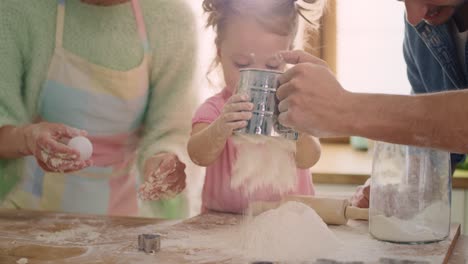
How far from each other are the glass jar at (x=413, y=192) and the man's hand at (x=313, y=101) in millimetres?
186

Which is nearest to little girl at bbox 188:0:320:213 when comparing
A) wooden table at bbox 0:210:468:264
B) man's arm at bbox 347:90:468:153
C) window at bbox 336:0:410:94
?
wooden table at bbox 0:210:468:264

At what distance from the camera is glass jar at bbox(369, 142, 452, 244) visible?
1177 mm

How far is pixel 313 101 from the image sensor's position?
1074 mm

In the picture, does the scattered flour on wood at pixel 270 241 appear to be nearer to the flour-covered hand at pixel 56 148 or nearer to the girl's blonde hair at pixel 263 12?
the flour-covered hand at pixel 56 148

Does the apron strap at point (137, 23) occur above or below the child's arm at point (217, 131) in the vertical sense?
above

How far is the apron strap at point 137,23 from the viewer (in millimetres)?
1546

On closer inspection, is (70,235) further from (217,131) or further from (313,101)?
(313,101)

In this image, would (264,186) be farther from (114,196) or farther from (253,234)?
(114,196)

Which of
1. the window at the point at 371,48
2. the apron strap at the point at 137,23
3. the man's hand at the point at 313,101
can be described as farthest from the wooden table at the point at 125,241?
the window at the point at 371,48

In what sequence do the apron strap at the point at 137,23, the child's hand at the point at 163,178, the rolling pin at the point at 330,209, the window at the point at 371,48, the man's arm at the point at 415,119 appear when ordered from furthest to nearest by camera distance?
the window at the point at 371,48 → the apron strap at the point at 137,23 → the child's hand at the point at 163,178 → the rolling pin at the point at 330,209 → the man's arm at the point at 415,119

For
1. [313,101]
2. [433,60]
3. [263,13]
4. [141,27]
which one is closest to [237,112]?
[313,101]

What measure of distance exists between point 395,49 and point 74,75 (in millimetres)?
1507

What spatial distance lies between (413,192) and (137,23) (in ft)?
2.53

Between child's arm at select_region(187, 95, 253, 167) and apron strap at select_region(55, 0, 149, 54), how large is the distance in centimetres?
25
